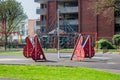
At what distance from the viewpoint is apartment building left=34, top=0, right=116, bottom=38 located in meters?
74.4

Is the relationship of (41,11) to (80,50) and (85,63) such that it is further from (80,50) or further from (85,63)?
(85,63)

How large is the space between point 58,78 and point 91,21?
2379 inches

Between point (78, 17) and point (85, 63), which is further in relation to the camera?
point (78, 17)

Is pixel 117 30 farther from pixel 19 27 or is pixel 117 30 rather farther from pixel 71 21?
pixel 19 27

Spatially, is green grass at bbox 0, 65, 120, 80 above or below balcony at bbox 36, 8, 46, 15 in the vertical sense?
below

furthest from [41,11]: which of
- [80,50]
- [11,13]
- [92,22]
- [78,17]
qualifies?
[80,50]

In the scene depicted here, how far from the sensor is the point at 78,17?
7788 cm

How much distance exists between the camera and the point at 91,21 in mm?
75625

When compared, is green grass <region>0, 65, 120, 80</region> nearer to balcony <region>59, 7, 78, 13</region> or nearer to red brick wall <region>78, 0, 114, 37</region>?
red brick wall <region>78, 0, 114, 37</region>

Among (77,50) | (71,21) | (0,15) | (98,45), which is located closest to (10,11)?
(0,15)

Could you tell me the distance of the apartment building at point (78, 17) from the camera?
74.4 metres

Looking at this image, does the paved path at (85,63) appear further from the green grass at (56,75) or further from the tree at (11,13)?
the tree at (11,13)

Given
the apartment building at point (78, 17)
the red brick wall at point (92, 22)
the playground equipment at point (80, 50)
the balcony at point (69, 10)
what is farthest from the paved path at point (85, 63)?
the balcony at point (69, 10)

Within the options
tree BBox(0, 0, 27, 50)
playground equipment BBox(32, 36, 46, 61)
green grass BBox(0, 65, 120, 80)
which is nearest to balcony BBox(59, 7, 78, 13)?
tree BBox(0, 0, 27, 50)
